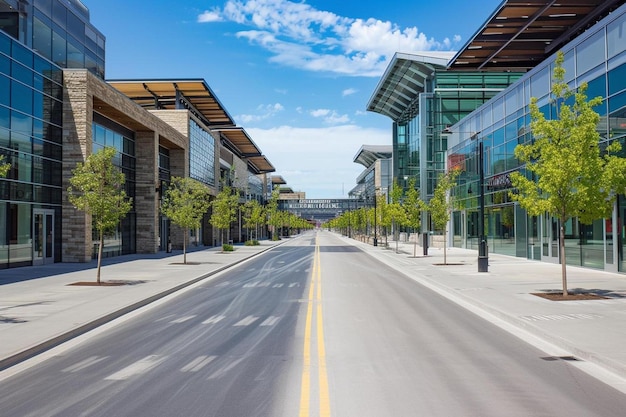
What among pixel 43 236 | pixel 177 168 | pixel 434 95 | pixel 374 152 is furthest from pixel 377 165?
pixel 43 236

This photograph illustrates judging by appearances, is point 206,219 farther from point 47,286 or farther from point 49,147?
point 47,286

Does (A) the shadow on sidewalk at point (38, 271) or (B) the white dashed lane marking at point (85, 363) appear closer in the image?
(B) the white dashed lane marking at point (85, 363)

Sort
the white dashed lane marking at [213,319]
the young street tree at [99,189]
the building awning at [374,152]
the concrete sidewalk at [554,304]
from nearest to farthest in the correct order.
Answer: the concrete sidewalk at [554,304], the white dashed lane marking at [213,319], the young street tree at [99,189], the building awning at [374,152]

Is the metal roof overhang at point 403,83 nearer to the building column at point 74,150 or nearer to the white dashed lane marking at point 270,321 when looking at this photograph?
the building column at point 74,150

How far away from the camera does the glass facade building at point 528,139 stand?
21406mm

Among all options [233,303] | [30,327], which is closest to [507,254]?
[233,303]

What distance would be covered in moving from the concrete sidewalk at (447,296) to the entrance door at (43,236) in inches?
106

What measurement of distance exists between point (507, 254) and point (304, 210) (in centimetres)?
13240

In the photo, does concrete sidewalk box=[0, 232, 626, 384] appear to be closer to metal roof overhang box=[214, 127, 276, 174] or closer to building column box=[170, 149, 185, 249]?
building column box=[170, 149, 185, 249]

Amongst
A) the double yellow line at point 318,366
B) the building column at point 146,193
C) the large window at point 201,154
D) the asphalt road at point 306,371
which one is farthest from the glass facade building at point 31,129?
the large window at point 201,154

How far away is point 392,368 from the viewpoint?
7684mm

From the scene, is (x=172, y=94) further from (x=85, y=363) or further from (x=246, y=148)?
(x=85, y=363)

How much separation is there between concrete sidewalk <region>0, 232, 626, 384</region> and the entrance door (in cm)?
269

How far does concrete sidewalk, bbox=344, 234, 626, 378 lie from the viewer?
28.7ft
